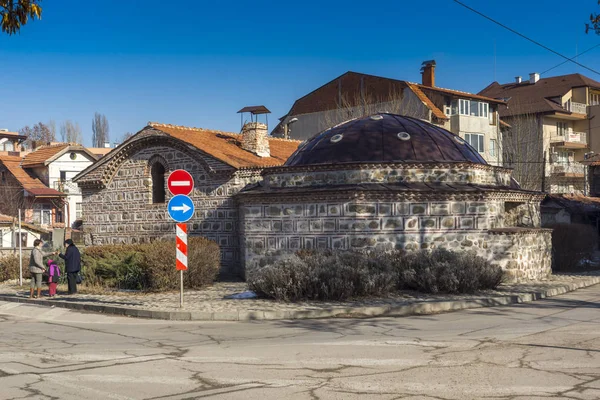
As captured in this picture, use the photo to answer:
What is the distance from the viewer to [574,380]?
8.20m

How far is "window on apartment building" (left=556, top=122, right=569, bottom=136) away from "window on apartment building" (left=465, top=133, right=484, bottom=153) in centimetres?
1512

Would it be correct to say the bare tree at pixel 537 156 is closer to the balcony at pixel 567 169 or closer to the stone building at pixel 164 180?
the balcony at pixel 567 169

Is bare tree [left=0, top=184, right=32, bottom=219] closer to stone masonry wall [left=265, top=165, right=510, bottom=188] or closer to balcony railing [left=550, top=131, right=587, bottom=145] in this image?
stone masonry wall [left=265, top=165, right=510, bottom=188]

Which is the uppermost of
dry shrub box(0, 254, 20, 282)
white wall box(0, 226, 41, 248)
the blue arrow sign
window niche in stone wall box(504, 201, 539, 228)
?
the blue arrow sign

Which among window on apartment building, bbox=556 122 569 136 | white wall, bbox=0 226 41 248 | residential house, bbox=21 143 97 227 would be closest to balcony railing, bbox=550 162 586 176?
window on apartment building, bbox=556 122 569 136

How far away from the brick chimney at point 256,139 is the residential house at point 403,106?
16.1 m

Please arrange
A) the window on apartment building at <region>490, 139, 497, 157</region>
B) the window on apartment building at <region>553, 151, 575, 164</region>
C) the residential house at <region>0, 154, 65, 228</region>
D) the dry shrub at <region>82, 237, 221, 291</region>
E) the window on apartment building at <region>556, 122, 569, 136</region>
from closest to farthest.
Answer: the dry shrub at <region>82, 237, 221, 291</region>
the window on apartment building at <region>490, 139, 497, 157</region>
the residential house at <region>0, 154, 65, 228</region>
the window on apartment building at <region>553, 151, 575, 164</region>
the window on apartment building at <region>556, 122, 569, 136</region>

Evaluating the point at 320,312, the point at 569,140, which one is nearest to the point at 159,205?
the point at 320,312

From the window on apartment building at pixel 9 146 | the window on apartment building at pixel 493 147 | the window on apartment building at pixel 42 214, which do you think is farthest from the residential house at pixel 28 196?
the window on apartment building at pixel 493 147

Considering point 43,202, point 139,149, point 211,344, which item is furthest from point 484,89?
point 211,344

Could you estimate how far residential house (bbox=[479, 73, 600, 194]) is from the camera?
59281 mm

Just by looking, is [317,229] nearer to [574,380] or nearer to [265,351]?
[265,351]

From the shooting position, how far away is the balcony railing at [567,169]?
5934 centimetres

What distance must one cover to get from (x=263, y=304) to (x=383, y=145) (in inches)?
392
